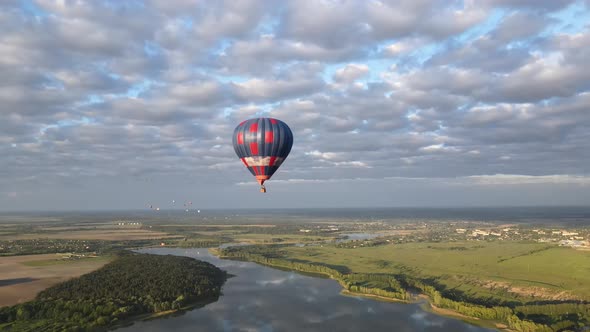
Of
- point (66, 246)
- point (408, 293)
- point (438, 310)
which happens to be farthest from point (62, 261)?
point (438, 310)

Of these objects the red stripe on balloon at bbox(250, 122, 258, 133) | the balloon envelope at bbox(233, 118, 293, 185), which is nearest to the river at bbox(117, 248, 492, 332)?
the balloon envelope at bbox(233, 118, 293, 185)

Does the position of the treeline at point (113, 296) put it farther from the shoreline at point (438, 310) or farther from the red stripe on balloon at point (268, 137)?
the red stripe on balloon at point (268, 137)

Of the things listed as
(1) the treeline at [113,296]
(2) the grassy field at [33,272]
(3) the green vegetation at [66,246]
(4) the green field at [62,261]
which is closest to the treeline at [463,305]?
(1) the treeline at [113,296]

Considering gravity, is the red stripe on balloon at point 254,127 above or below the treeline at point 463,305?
above

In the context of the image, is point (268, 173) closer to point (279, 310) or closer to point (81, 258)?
point (279, 310)

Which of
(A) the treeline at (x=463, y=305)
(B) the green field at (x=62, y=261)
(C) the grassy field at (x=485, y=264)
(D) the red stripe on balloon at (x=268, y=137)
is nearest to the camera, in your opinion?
(A) the treeline at (x=463, y=305)
